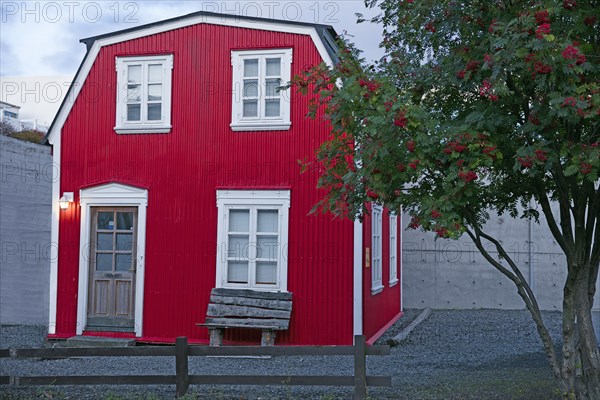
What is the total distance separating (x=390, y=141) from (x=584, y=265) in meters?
2.90

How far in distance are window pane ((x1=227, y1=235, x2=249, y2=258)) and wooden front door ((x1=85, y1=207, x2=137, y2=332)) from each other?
190cm

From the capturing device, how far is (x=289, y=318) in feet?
39.0

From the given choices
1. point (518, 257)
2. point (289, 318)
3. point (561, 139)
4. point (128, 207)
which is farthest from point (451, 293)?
point (561, 139)

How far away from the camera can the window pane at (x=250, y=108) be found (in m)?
12.6

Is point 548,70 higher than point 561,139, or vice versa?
point 548,70

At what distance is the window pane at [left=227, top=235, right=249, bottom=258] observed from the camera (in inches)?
489

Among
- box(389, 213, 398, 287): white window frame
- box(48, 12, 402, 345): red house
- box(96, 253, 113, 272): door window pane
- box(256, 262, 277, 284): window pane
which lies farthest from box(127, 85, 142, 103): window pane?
box(389, 213, 398, 287): white window frame

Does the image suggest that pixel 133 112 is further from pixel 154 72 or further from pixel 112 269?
pixel 112 269

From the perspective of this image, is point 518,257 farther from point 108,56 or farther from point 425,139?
point 425,139

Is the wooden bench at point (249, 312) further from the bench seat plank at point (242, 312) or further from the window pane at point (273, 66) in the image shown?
the window pane at point (273, 66)

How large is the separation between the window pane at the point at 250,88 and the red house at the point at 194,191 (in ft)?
0.12

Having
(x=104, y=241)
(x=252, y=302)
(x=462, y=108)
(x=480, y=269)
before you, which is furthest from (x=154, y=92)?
(x=480, y=269)

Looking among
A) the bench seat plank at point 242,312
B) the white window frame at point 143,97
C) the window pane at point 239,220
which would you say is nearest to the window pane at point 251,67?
the white window frame at point 143,97

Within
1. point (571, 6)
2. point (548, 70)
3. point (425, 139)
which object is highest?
point (571, 6)
